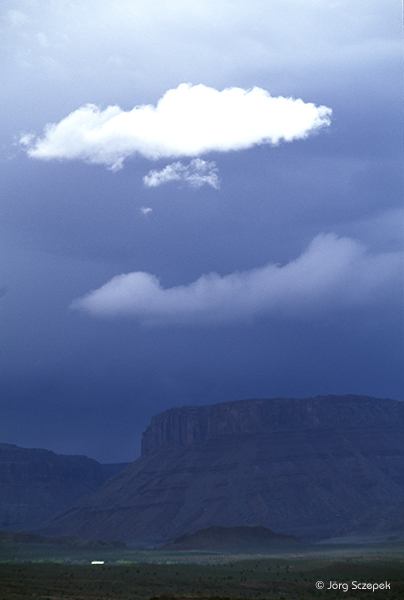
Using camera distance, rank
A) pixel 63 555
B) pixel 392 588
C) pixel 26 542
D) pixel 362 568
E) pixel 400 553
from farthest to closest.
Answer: pixel 26 542 → pixel 63 555 → pixel 400 553 → pixel 362 568 → pixel 392 588

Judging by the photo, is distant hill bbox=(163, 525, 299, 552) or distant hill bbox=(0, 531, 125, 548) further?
distant hill bbox=(163, 525, 299, 552)

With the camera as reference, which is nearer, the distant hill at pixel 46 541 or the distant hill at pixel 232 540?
the distant hill at pixel 46 541

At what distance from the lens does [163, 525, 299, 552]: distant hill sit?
161375 mm

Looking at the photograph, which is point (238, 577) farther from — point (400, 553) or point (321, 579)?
point (400, 553)

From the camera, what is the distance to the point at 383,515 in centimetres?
19775

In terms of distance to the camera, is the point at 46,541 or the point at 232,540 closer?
the point at 232,540

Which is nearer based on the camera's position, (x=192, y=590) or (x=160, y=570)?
(x=192, y=590)

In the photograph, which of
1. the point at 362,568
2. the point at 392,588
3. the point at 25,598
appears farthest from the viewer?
the point at 362,568

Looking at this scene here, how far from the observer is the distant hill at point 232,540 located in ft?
529

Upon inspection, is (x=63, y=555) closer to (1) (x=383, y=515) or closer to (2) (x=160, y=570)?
(2) (x=160, y=570)

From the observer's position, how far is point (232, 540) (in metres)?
170

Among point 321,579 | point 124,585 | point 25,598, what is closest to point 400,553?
point 321,579

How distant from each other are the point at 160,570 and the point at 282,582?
52.0 ft

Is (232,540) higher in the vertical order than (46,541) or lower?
lower
